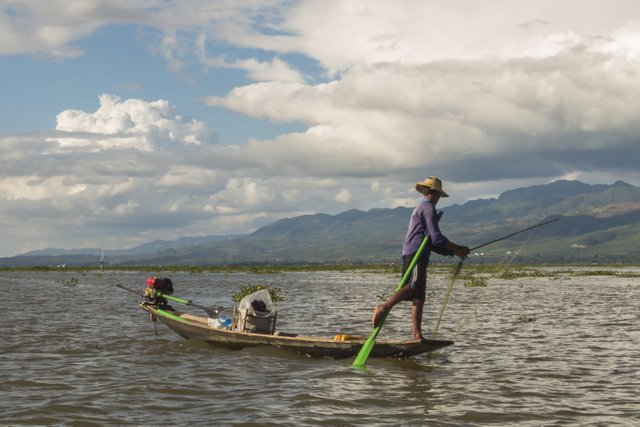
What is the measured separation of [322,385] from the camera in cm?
1207

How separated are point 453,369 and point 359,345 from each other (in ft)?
6.92

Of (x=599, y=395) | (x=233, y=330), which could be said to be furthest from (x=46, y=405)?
(x=599, y=395)

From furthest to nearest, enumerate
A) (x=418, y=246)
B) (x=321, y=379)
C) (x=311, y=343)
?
(x=311, y=343) → (x=418, y=246) → (x=321, y=379)

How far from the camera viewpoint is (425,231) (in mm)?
14047

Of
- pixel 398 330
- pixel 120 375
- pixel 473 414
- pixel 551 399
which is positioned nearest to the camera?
pixel 473 414

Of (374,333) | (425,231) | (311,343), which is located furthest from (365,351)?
(425,231)

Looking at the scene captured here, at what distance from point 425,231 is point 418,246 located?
356 mm

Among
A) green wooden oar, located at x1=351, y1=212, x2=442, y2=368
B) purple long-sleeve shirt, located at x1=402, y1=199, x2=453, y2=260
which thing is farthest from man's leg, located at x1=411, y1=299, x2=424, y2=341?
purple long-sleeve shirt, located at x1=402, y1=199, x2=453, y2=260

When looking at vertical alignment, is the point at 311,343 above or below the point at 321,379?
above

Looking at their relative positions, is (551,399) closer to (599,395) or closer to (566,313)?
(599,395)

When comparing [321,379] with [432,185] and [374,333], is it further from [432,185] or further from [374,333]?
[432,185]

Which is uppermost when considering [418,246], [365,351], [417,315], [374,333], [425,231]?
[425,231]

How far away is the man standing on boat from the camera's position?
1377 centimetres

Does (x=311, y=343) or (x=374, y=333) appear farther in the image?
(x=311, y=343)
